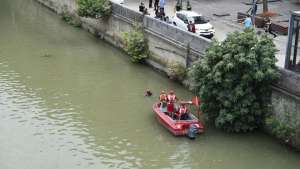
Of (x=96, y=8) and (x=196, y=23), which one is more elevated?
(x=96, y=8)

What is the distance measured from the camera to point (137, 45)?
101ft

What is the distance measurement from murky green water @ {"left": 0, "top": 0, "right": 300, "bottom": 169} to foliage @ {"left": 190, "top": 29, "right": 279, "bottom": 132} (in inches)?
36.0

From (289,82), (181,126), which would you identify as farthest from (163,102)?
(289,82)

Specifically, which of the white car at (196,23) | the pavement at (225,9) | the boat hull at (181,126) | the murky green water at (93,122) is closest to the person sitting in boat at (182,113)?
the boat hull at (181,126)

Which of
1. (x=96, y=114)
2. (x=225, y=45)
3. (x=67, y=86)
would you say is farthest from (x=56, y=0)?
(x=225, y=45)

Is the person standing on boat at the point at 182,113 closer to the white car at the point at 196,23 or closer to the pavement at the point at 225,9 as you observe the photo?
the white car at the point at 196,23

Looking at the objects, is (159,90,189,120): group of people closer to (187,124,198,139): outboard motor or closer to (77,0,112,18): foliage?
(187,124,198,139): outboard motor

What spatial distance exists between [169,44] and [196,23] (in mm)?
3247

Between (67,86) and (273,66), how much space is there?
1118cm

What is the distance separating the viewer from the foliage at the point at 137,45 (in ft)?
101

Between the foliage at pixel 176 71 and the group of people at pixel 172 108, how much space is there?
388cm

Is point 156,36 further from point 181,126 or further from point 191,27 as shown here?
point 181,126

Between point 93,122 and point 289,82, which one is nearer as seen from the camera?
point 289,82

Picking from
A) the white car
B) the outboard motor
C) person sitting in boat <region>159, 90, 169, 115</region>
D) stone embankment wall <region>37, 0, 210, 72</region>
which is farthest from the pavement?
the outboard motor
